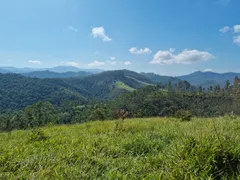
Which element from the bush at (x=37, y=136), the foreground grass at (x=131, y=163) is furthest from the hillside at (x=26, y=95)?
the foreground grass at (x=131, y=163)

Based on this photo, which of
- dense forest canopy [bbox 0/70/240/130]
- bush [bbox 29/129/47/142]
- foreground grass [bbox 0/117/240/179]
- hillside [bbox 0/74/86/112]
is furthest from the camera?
hillside [bbox 0/74/86/112]

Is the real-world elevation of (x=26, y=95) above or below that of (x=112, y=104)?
below

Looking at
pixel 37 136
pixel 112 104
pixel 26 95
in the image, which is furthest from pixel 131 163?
pixel 26 95

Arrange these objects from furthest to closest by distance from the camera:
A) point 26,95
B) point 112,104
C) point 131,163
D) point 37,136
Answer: point 26,95 < point 112,104 < point 37,136 < point 131,163

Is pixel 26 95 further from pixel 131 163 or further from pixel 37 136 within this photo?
pixel 131 163

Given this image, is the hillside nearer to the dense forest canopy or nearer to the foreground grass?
the dense forest canopy

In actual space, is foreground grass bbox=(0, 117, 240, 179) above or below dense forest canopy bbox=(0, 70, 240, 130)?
above

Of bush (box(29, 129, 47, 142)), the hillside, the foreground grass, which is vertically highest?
the foreground grass

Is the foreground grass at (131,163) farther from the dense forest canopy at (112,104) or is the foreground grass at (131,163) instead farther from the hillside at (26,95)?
the hillside at (26,95)

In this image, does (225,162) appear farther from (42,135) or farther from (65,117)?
(65,117)

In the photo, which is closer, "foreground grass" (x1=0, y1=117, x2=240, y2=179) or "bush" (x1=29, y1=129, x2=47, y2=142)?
"foreground grass" (x1=0, y1=117, x2=240, y2=179)

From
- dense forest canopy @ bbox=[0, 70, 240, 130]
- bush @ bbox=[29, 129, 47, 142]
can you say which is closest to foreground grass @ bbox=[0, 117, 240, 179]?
bush @ bbox=[29, 129, 47, 142]

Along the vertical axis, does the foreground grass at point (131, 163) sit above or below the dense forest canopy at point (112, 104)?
above

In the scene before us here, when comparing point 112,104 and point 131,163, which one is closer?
point 131,163
